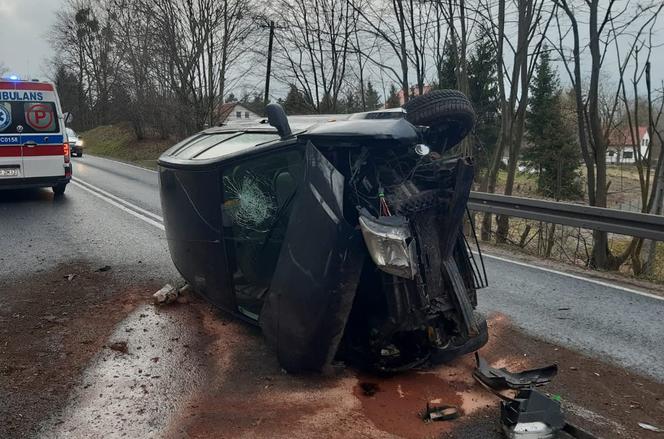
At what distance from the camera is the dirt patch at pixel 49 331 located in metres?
3.20

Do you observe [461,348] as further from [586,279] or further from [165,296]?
[586,279]

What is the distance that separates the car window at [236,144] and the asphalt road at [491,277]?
5.09 ft

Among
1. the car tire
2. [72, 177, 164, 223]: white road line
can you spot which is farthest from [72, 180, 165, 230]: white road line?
the car tire

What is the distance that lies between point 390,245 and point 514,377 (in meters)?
1.33

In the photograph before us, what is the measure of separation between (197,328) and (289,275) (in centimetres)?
156

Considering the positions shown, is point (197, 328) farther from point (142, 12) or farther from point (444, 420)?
point (142, 12)

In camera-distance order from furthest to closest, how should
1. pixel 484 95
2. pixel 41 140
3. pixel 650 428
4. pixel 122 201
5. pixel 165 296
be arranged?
1. pixel 484 95
2. pixel 122 201
3. pixel 41 140
4. pixel 165 296
5. pixel 650 428

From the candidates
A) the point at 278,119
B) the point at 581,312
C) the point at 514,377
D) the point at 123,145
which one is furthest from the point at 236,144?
the point at 123,145

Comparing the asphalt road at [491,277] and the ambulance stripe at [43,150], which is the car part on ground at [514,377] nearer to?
the asphalt road at [491,277]

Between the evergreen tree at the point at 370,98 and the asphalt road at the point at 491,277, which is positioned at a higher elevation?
the evergreen tree at the point at 370,98

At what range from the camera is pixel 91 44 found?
49750 mm

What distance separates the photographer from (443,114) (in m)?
4.02

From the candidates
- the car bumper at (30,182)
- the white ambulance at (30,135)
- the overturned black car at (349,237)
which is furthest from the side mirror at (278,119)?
the car bumper at (30,182)

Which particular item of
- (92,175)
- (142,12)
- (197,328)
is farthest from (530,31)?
(142,12)
